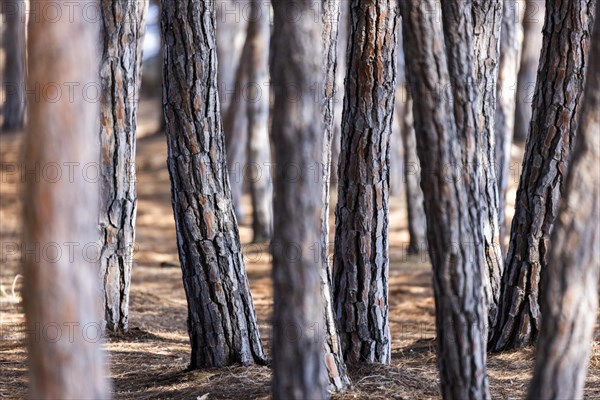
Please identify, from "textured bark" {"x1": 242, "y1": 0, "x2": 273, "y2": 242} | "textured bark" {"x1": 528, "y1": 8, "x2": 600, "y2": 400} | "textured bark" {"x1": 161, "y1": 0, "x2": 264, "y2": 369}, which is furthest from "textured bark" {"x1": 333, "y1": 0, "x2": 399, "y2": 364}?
"textured bark" {"x1": 242, "y1": 0, "x2": 273, "y2": 242}

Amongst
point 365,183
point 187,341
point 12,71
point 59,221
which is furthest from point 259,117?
point 59,221

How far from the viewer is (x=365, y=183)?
577cm

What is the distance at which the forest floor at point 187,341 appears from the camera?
5.37 metres

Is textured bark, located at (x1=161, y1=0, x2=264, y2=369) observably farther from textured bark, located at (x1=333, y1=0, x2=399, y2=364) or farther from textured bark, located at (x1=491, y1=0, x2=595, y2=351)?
textured bark, located at (x1=491, y1=0, x2=595, y2=351)

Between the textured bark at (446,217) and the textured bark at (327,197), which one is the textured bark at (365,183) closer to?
the textured bark at (327,197)

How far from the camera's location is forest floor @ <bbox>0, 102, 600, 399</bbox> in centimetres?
537

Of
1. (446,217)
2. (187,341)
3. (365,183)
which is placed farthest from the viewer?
(187,341)

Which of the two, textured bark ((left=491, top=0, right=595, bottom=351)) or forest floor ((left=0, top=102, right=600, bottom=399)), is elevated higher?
textured bark ((left=491, top=0, right=595, bottom=351))

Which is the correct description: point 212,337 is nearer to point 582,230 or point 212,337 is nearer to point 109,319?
point 109,319

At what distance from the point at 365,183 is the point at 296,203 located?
1.95 m

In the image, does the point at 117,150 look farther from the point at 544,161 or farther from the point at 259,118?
the point at 259,118

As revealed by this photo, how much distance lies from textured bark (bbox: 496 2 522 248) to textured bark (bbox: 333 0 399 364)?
12.3 feet

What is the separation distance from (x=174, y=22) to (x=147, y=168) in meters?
13.0

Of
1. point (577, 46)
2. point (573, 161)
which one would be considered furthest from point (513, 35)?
point (573, 161)
